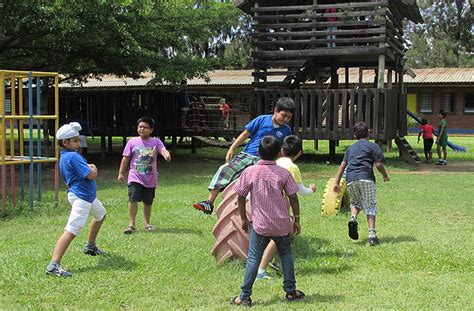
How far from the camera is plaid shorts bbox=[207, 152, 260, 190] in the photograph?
21.8 feet

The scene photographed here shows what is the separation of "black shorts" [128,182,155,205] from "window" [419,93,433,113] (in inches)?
1274

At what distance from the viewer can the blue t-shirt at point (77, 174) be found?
6180 mm

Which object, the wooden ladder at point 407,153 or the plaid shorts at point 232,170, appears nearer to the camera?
the plaid shorts at point 232,170

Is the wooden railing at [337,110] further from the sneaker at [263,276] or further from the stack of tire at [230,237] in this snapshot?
the sneaker at [263,276]

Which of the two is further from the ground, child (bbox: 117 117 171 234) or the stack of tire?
child (bbox: 117 117 171 234)

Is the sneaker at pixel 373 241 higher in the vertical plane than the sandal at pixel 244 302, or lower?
higher

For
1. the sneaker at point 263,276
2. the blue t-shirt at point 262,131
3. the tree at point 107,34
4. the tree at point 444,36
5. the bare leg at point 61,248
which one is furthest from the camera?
the tree at point 444,36

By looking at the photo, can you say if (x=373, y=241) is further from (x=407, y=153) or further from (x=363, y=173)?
(x=407, y=153)

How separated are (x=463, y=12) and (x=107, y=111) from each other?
40.3 metres

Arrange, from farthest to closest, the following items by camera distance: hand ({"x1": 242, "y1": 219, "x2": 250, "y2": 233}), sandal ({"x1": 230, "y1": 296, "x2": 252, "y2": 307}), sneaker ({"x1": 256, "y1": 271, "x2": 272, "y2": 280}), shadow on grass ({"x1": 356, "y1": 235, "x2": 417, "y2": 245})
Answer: shadow on grass ({"x1": 356, "y1": 235, "x2": 417, "y2": 245}) < sneaker ({"x1": 256, "y1": 271, "x2": 272, "y2": 280}) < hand ({"x1": 242, "y1": 219, "x2": 250, "y2": 233}) < sandal ({"x1": 230, "y1": 296, "x2": 252, "y2": 307})

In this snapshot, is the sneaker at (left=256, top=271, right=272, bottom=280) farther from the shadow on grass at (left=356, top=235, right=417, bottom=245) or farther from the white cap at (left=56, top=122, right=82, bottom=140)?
the white cap at (left=56, top=122, right=82, bottom=140)

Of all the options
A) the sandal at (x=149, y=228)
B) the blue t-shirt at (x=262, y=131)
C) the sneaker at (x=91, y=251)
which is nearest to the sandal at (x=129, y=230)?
the sandal at (x=149, y=228)

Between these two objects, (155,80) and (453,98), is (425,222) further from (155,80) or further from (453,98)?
(453,98)

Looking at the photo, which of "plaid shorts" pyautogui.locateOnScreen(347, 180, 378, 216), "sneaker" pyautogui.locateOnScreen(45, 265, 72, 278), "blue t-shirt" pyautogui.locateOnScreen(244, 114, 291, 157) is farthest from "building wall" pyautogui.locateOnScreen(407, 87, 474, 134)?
"sneaker" pyautogui.locateOnScreen(45, 265, 72, 278)
